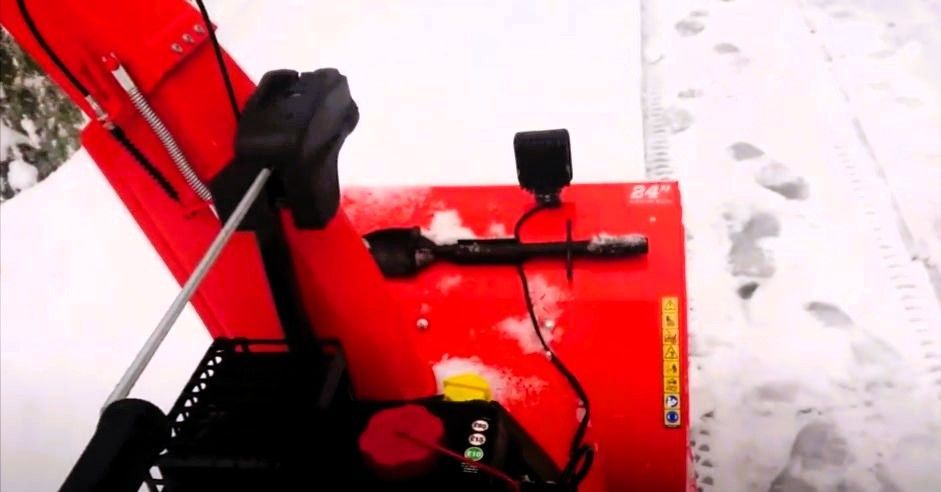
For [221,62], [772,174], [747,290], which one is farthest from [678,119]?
[221,62]

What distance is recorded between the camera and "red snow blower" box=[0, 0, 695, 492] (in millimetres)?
698

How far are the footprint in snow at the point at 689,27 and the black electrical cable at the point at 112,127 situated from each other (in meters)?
1.98

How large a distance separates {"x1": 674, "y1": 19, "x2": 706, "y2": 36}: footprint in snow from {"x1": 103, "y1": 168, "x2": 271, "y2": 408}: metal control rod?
2.03 meters

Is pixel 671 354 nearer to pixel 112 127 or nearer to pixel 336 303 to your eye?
pixel 336 303

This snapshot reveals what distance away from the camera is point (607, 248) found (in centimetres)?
109

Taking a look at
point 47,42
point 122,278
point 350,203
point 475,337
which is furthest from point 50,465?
point 47,42

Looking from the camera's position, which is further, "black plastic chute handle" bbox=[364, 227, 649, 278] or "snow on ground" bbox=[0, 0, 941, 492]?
"snow on ground" bbox=[0, 0, 941, 492]

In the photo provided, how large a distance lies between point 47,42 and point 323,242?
295 mm

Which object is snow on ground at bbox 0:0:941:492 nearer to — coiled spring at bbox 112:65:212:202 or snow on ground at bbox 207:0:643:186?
snow on ground at bbox 207:0:643:186

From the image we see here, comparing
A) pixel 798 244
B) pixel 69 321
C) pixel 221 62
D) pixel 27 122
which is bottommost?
pixel 798 244

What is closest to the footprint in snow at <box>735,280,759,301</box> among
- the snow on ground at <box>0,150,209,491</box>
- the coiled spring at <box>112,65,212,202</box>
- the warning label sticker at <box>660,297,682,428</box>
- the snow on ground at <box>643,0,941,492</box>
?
the snow on ground at <box>643,0,941,492</box>

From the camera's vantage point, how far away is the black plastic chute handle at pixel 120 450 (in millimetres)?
540

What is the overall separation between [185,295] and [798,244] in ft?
4.57

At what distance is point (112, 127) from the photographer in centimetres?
77
